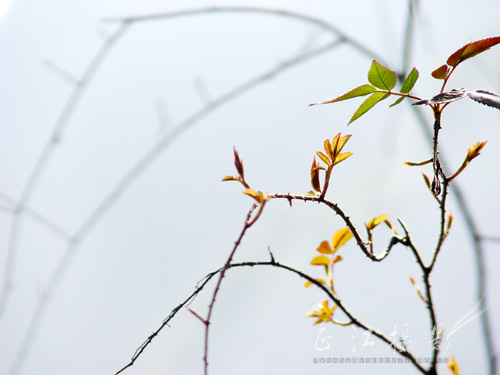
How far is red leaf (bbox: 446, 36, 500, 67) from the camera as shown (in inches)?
5.7

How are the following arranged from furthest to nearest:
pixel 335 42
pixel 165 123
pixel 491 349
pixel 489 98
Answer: pixel 165 123
pixel 335 42
pixel 491 349
pixel 489 98

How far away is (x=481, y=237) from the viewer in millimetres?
302

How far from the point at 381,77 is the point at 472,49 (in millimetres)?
Result: 37

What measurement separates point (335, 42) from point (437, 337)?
0.32 m

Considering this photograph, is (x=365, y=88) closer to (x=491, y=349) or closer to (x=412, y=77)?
(x=412, y=77)

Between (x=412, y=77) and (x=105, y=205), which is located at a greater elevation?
(x=105, y=205)

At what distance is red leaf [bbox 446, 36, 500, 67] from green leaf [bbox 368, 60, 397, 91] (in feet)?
0.08

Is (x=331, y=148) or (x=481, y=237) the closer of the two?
(x=331, y=148)

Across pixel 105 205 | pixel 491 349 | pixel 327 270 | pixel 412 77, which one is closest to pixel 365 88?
pixel 412 77

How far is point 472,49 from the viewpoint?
0.15 meters

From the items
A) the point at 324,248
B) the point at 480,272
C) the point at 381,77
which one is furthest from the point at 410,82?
the point at 480,272

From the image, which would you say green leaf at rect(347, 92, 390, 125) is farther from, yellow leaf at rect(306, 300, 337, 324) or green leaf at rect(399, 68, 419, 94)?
yellow leaf at rect(306, 300, 337, 324)

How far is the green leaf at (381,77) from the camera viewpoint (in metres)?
0.16

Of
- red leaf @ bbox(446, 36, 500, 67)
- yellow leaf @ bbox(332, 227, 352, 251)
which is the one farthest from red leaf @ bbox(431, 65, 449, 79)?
yellow leaf @ bbox(332, 227, 352, 251)
